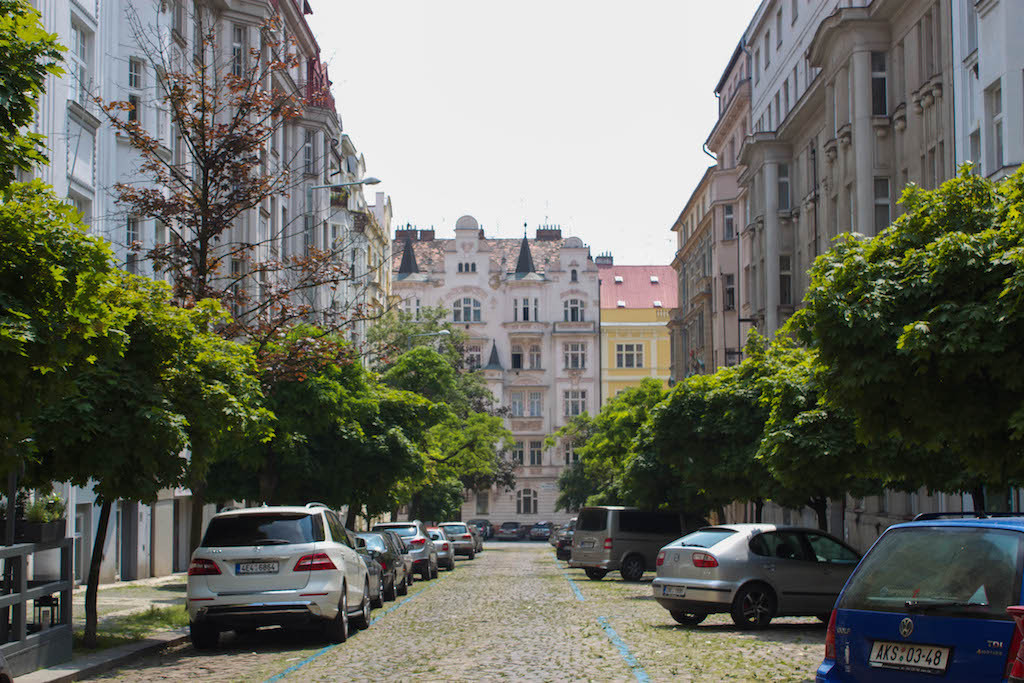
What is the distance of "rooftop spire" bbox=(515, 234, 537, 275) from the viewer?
10081 cm

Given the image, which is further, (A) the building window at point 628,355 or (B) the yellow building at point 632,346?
(A) the building window at point 628,355

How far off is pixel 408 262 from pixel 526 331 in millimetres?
10644

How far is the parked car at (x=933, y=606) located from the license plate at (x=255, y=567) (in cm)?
939

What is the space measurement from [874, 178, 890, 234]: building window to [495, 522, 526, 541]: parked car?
6101 cm

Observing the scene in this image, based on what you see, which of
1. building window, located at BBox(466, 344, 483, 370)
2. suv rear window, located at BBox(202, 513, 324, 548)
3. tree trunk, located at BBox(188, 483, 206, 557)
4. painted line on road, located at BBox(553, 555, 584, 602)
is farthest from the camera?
building window, located at BBox(466, 344, 483, 370)

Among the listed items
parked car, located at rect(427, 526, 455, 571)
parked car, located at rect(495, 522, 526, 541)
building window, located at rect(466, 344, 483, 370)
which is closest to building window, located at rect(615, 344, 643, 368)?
building window, located at rect(466, 344, 483, 370)

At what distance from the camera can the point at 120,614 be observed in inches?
832

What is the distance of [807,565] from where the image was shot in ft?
63.6

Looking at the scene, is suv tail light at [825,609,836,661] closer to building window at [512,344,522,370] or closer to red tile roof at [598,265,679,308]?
building window at [512,344,522,370]

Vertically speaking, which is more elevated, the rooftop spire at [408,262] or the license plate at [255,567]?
the rooftop spire at [408,262]

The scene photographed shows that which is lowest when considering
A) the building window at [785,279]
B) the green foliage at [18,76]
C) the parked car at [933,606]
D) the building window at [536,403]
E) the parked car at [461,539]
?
the parked car at [461,539]

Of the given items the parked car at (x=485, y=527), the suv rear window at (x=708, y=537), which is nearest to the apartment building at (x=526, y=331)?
the parked car at (x=485, y=527)

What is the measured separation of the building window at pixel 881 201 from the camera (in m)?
36.6

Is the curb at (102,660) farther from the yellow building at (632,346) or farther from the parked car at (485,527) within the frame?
the yellow building at (632,346)
